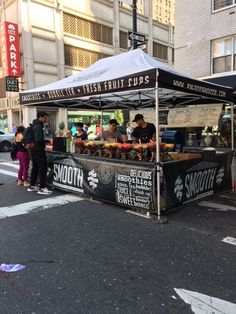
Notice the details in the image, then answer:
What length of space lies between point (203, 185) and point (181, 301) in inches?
144

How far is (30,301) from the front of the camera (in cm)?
298

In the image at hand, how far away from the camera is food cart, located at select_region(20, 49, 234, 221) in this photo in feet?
17.4

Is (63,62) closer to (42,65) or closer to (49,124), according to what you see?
(42,65)

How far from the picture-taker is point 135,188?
559 centimetres

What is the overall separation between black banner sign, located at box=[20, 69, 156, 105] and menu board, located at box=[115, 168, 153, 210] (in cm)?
148

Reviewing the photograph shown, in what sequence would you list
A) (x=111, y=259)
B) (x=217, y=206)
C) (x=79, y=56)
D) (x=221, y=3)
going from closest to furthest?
(x=111, y=259) < (x=217, y=206) < (x=221, y=3) < (x=79, y=56)

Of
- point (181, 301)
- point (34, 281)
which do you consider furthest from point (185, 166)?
point (34, 281)

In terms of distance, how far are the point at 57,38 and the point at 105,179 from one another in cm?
2424

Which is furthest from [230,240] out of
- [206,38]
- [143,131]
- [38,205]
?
[206,38]

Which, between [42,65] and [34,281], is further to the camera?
[42,65]

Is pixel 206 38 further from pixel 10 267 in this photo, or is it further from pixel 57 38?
pixel 57 38

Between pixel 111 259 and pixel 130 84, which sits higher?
pixel 130 84

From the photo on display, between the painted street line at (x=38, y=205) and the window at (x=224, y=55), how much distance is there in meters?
9.38

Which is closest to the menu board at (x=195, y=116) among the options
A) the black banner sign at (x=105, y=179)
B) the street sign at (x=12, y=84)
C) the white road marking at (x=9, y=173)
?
the black banner sign at (x=105, y=179)
